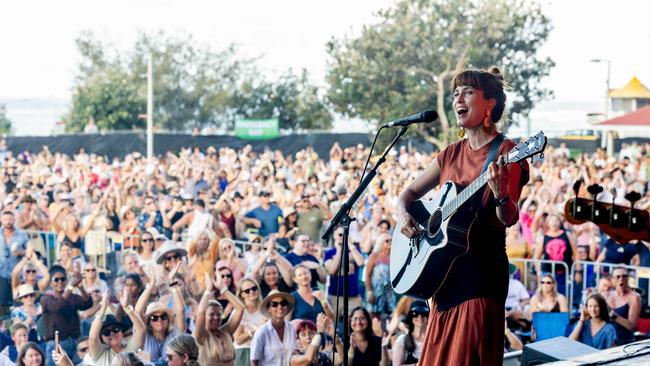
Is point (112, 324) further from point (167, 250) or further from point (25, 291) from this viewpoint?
point (25, 291)

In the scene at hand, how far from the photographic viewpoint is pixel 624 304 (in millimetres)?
7812

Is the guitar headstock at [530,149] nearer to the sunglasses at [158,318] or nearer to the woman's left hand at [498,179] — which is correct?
the woman's left hand at [498,179]

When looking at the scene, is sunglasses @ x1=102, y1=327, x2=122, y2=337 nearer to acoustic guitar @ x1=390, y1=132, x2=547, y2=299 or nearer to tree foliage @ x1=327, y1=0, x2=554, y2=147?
acoustic guitar @ x1=390, y1=132, x2=547, y2=299

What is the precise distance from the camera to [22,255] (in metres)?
9.12

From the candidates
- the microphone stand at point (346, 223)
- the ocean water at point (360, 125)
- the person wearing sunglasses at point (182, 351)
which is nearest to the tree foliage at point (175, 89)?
the ocean water at point (360, 125)

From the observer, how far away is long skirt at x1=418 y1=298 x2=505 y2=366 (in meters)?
3.54

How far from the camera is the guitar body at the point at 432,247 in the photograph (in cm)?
346

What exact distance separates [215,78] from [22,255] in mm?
30427

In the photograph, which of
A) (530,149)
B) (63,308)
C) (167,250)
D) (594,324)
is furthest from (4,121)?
(530,149)

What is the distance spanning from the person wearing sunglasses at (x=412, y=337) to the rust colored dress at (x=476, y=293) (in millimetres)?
3276

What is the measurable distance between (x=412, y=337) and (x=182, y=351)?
157 centimetres

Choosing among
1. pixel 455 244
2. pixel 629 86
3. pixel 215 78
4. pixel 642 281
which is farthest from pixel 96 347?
pixel 629 86

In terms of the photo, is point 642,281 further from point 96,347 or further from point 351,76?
point 351,76

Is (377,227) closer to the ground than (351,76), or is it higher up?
closer to the ground
